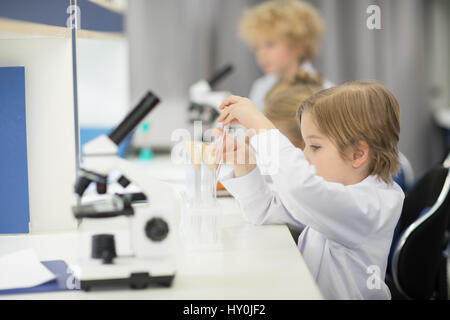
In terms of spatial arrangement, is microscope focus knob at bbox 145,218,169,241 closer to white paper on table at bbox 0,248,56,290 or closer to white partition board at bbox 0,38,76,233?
white paper on table at bbox 0,248,56,290

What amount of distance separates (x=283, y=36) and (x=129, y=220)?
2.20 meters

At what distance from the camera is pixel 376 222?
39.2 inches

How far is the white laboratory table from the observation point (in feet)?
2.64

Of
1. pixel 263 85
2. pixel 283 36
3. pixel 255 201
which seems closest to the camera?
pixel 255 201

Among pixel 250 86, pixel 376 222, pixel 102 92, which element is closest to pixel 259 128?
pixel 376 222

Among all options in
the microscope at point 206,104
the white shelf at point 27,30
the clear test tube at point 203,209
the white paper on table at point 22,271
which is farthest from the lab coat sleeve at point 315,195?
the microscope at point 206,104

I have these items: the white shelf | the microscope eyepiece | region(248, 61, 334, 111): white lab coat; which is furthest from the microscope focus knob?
region(248, 61, 334, 111): white lab coat

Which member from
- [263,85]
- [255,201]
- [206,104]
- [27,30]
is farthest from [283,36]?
[27,30]

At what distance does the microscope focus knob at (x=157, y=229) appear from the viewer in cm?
83

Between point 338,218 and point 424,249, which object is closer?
point 338,218

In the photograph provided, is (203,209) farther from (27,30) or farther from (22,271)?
(27,30)

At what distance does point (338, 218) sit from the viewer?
0.97m

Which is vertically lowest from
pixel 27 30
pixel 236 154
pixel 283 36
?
pixel 236 154

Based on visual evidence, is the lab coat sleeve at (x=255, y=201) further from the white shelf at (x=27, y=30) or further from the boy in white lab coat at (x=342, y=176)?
the white shelf at (x=27, y=30)
